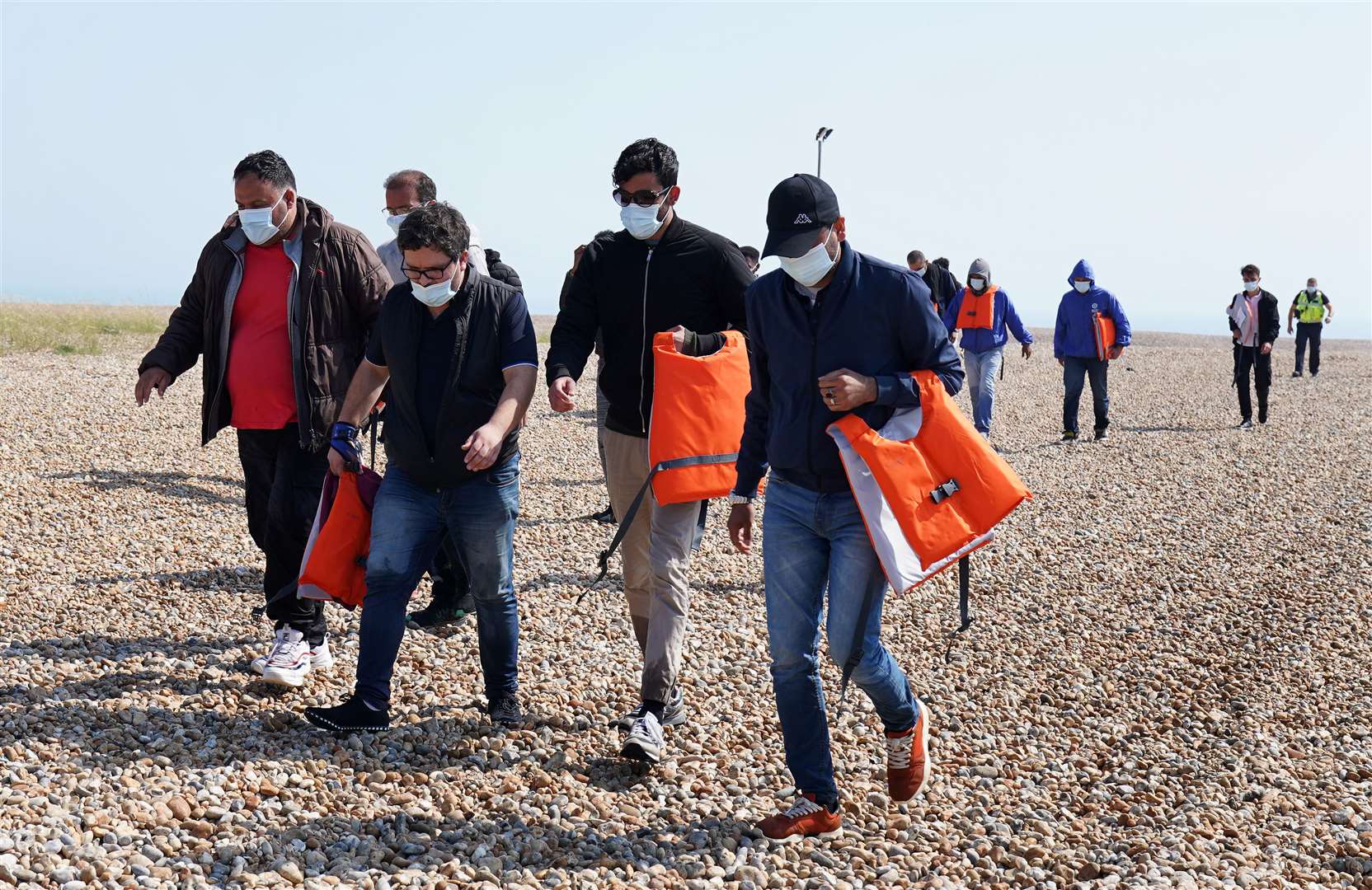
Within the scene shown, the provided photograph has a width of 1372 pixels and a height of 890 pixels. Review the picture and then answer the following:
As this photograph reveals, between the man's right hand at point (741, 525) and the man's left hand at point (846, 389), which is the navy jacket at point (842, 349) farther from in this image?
the man's right hand at point (741, 525)

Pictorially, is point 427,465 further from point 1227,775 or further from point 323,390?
point 1227,775

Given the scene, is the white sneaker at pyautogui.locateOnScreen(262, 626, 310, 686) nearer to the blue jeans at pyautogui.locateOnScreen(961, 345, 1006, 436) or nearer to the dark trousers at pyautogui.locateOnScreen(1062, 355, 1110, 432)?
the blue jeans at pyautogui.locateOnScreen(961, 345, 1006, 436)

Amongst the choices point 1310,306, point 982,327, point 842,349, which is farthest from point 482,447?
point 1310,306

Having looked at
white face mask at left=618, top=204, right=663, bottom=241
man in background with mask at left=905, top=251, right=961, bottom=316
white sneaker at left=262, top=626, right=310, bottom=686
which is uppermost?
man in background with mask at left=905, top=251, right=961, bottom=316

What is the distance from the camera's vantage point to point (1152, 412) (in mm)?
18531

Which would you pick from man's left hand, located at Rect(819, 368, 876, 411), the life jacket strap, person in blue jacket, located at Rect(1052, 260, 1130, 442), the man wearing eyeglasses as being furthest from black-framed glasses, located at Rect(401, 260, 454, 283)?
person in blue jacket, located at Rect(1052, 260, 1130, 442)

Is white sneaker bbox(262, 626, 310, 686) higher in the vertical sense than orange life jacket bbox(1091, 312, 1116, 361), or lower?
lower

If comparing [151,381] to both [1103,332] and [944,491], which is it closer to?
[944,491]

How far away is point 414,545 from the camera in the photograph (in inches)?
171

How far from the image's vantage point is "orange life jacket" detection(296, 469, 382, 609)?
452 cm

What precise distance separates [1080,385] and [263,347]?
36.3 feet

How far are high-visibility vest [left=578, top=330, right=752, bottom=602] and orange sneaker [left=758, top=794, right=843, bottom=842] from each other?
1.03 m

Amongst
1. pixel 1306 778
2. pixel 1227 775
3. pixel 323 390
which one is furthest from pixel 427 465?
pixel 1306 778

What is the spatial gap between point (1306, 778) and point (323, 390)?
3.99 m
